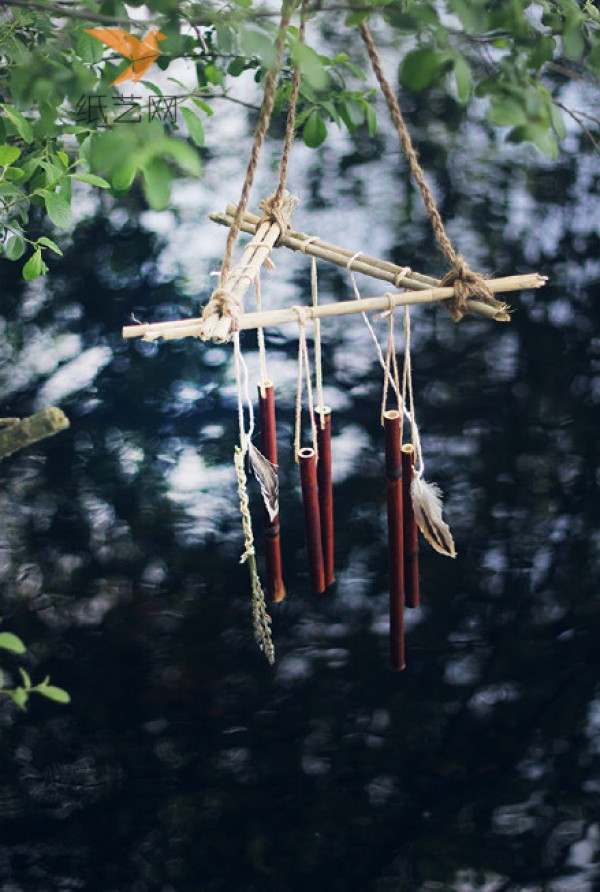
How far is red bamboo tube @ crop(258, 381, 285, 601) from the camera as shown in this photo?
1552 millimetres

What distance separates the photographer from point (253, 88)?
143 inches

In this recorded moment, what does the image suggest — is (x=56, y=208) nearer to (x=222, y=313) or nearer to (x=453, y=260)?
(x=222, y=313)

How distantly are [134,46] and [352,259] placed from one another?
625 millimetres

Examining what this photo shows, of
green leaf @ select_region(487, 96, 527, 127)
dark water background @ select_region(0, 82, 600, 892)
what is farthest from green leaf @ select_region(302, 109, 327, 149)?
dark water background @ select_region(0, 82, 600, 892)

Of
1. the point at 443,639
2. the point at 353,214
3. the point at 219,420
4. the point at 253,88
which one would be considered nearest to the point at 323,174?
the point at 353,214

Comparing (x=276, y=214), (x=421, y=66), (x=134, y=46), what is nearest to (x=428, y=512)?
(x=276, y=214)

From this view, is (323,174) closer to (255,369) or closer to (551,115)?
(255,369)

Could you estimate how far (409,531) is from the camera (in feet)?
5.37

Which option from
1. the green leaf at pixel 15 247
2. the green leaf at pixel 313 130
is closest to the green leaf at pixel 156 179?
the green leaf at pixel 313 130

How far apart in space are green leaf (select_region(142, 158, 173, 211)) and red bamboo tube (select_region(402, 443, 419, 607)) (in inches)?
27.3

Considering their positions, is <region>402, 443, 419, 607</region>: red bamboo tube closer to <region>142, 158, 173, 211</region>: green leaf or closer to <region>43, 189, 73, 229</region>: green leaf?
<region>142, 158, 173, 211</region>: green leaf

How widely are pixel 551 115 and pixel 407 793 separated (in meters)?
2.10

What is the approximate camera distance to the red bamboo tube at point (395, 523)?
1477 mm

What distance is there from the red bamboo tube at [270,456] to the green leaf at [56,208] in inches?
21.1
